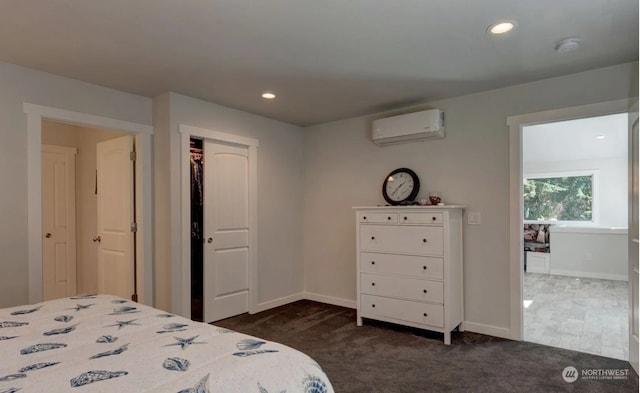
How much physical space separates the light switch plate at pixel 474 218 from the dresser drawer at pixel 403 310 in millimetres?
877

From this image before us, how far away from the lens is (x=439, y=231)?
10.6ft

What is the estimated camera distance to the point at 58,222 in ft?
14.4

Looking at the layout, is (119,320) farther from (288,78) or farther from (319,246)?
Answer: (319,246)

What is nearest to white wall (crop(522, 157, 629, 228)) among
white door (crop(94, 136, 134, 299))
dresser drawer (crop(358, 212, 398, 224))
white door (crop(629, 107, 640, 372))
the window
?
the window

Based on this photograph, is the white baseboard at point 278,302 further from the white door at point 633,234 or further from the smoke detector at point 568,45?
the smoke detector at point 568,45

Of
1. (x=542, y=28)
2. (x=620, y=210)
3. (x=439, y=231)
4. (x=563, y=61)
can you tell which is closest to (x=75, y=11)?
(x=542, y=28)

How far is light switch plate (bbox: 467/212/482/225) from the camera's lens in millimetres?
3486

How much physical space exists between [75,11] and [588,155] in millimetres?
8335

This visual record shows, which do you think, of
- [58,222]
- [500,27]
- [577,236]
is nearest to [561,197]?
[577,236]

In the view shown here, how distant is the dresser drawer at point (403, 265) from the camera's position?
3262 millimetres

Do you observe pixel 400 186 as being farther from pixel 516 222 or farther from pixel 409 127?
pixel 516 222

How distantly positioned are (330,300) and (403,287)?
1386 millimetres

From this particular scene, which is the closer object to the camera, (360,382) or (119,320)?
(119,320)

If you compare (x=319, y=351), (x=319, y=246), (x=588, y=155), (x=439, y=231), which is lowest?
(x=319, y=351)
